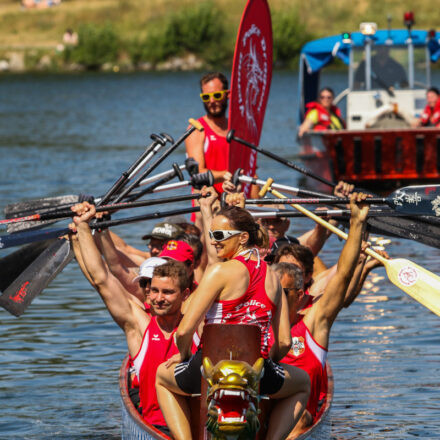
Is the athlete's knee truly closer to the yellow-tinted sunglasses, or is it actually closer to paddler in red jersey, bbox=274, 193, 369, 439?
paddler in red jersey, bbox=274, 193, 369, 439

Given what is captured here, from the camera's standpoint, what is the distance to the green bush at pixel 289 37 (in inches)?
3031

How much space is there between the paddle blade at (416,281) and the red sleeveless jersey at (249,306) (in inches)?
71.9

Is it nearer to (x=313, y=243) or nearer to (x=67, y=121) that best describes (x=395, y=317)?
(x=313, y=243)

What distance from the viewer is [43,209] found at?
9969mm

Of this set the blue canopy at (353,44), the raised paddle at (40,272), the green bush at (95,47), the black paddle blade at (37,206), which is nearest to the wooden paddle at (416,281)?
the raised paddle at (40,272)

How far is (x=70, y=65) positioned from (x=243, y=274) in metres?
85.8

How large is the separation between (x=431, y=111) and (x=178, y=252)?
13.2 m

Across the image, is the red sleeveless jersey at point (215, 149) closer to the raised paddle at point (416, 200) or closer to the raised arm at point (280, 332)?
the raised paddle at point (416, 200)

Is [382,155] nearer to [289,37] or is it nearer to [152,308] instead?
[152,308]

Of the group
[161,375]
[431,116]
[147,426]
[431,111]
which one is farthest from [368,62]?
[161,375]

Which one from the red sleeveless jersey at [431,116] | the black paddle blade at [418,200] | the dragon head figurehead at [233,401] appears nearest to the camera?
the dragon head figurehead at [233,401]

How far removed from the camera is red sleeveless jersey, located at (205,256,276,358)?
5.86 m

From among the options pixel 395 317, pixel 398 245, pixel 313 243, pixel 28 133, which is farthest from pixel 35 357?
pixel 28 133

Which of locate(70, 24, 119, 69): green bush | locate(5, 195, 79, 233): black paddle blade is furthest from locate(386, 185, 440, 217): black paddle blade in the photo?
locate(70, 24, 119, 69): green bush
